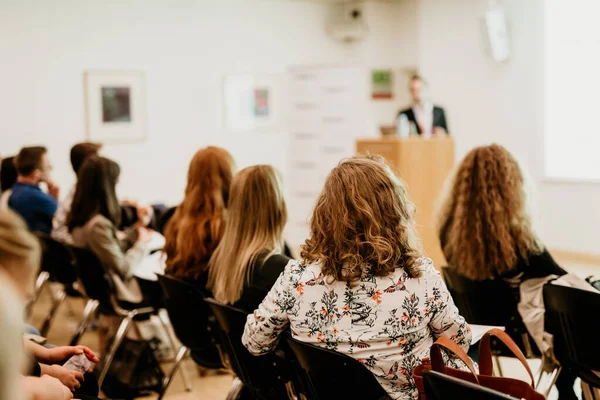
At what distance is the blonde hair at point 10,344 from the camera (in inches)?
43.2

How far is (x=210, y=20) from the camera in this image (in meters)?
9.46

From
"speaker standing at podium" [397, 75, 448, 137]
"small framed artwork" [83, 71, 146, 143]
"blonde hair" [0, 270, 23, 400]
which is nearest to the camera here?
"blonde hair" [0, 270, 23, 400]

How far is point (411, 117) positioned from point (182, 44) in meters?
2.98

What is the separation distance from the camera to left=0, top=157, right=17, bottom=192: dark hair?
19.2ft

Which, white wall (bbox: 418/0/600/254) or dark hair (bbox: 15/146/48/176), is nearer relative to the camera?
dark hair (bbox: 15/146/48/176)

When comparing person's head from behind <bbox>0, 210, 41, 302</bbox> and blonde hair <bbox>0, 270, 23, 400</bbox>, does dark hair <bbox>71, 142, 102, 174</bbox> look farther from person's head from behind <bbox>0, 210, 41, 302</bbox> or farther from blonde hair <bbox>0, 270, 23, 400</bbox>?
blonde hair <bbox>0, 270, 23, 400</bbox>

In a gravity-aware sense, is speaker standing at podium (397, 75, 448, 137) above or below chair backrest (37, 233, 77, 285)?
above

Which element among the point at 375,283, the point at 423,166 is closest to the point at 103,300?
the point at 375,283

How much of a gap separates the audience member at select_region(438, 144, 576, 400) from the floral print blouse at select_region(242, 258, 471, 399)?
1232 millimetres

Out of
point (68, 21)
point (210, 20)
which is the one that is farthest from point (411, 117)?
point (68, 21)

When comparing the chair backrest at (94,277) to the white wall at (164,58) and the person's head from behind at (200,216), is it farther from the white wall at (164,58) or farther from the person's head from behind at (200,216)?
the white wall at (164,58)

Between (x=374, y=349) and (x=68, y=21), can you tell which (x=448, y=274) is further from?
(x=68, y=21)

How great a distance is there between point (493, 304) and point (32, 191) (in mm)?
3437

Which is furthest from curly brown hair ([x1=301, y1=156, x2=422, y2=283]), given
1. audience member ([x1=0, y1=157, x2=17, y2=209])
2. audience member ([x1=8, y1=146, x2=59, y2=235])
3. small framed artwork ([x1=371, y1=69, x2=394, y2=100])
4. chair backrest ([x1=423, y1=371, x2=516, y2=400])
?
small framed artwork ([x1=371, y1=69, x2=394, y2=100])
